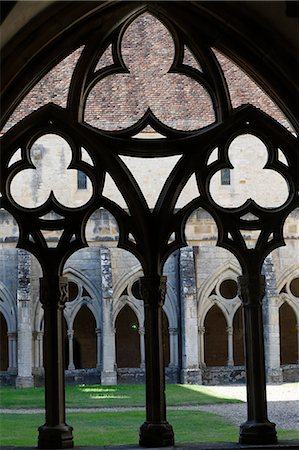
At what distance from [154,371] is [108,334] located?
17803mm

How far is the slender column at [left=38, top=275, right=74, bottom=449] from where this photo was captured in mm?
7711

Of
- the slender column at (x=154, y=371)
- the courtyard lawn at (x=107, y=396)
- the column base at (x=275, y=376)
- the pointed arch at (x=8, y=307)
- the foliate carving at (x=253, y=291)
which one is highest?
the pointed arch at (x=8, y=307)

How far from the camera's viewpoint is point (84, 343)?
3012 cm

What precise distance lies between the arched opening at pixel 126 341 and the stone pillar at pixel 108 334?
4.28m

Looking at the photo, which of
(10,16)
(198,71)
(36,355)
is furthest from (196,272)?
(10,16)

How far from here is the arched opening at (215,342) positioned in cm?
3038

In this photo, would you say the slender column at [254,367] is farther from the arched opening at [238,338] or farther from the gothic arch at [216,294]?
the arched opening at [238,338]

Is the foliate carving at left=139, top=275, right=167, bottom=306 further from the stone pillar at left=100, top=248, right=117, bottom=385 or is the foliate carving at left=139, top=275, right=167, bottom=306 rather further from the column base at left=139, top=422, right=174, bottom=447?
the stone pillar at left=100, top=248, right=117, bottom=385

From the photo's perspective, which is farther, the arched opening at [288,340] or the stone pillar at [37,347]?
the arched opening at [288,340]

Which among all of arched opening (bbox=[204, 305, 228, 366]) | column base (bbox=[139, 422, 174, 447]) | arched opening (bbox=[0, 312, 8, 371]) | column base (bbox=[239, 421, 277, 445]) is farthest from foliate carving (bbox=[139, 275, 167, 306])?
arched opening (bbox=[204, 305, 228, 366])

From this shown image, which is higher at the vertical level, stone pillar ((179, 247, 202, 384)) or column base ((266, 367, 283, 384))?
stone pillar ((179, 247, 202, 384))

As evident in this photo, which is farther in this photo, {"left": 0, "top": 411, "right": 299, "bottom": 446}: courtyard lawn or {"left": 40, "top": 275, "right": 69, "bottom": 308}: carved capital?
{"left": 0, "top": 411, "right": 299, "bottom": 446}: courtyard lawn

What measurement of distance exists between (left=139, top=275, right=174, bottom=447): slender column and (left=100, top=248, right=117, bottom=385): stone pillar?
17.6 m

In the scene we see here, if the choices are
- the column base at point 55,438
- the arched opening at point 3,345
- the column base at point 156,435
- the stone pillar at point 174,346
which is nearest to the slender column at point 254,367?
the column base at point 156,435
